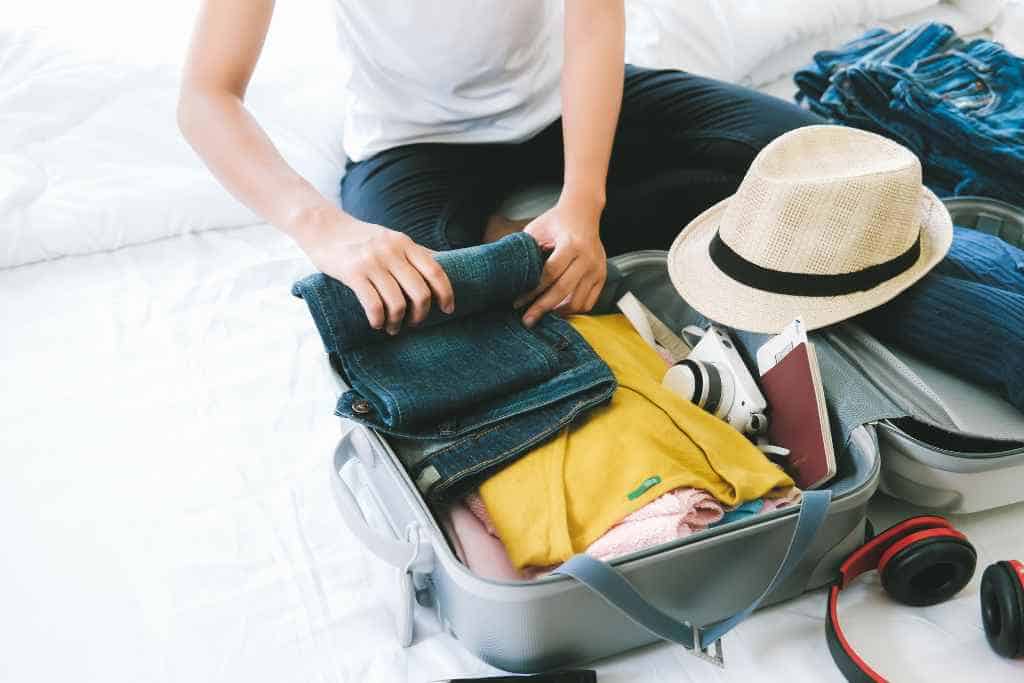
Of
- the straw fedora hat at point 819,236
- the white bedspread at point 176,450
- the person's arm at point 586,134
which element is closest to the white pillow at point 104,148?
the white bedspread at point 176,450

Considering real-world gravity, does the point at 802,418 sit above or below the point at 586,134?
below

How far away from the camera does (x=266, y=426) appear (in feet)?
3.15

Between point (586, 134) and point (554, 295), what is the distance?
0.24m

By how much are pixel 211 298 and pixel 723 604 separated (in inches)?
28.5

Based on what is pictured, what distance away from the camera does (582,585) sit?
647 mm

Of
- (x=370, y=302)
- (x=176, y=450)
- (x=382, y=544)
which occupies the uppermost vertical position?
(x=370, y=302)

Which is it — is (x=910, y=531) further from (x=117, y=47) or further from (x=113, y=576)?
(x=117, y=47)

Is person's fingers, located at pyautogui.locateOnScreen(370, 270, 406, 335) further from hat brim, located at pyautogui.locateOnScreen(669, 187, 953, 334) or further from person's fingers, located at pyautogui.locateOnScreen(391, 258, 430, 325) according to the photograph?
hat brim, located at pyautogui.locateOnScreen(669, 187, 953, 334)

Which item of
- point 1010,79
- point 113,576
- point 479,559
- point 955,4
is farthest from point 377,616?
point 955,4

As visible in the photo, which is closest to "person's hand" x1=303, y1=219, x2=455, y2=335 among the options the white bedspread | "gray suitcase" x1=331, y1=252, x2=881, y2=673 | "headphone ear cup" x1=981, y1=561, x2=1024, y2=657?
"gray suitcase" x1=331, y1=252, x2=881, y2=673

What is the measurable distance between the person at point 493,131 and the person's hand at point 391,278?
0.11ft

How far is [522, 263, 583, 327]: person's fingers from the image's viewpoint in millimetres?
856

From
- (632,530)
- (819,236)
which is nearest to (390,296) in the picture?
(632,530)

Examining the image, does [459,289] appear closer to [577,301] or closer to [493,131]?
[577,301]
